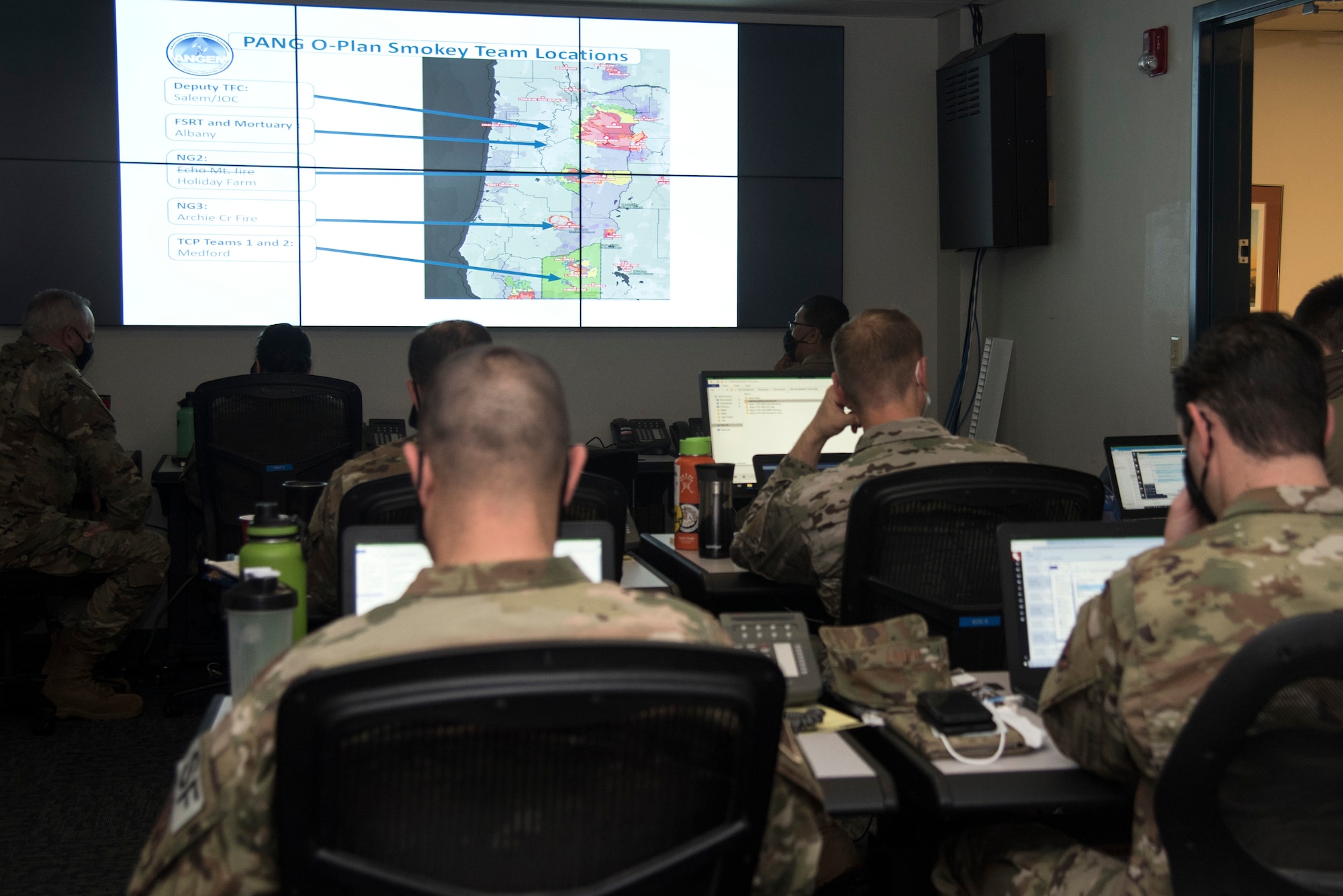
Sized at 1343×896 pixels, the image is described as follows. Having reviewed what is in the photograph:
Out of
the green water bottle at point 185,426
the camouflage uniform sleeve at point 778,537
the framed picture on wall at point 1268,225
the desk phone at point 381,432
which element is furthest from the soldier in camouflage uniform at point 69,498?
the framed picture on wall at point 1268,225

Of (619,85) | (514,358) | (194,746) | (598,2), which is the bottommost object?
(194,746)

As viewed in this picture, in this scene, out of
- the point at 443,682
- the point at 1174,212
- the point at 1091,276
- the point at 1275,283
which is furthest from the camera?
the point at 1275,283

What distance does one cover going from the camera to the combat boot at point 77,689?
360cm

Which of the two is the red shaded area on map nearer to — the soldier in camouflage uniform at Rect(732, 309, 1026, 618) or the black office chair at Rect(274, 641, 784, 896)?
the soldier in camouflage uniform at Rect(732, 309, 1026, 618)

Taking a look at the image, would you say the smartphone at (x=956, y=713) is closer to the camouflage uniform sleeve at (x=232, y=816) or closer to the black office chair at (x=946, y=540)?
the black office chair at (x=946, y=540)

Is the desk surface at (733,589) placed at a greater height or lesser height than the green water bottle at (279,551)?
lesser

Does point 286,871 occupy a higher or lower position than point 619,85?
lower

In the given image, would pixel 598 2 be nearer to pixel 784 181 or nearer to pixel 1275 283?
pixel 784 181

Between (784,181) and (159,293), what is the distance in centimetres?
259

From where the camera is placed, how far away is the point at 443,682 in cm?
85

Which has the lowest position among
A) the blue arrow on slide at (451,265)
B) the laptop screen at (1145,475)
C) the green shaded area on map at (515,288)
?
the laptop screen at (1145,475)

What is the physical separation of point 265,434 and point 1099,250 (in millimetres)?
3004

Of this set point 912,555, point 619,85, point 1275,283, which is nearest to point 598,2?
point 619,85

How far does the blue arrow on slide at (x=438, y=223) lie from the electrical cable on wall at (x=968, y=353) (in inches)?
73.4
